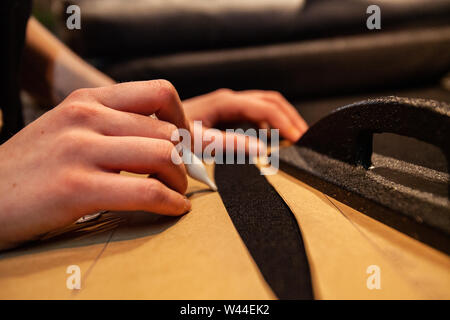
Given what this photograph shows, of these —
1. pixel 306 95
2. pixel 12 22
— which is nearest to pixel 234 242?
pixel 12 22

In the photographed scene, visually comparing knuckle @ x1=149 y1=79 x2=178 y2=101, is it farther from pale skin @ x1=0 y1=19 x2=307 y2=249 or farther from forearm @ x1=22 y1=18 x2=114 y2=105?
forearm @ x1=22 y1=18 x2=114 y2=105

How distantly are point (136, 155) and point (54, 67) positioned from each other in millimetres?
592

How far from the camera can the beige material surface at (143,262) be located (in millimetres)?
250

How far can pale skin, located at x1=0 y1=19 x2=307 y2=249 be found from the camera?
0.31m

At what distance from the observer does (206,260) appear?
279mm

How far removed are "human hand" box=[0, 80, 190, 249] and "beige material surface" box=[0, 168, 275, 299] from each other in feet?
0.08

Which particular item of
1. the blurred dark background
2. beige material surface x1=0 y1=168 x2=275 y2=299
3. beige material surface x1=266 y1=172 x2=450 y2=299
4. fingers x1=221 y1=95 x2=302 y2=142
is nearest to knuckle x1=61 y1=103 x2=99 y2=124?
beige material surface x1=0 y1=168 x2=275 y2=299

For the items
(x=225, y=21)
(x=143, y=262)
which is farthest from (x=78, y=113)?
(x=225, y=21)

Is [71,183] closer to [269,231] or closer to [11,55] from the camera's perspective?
[269,231]

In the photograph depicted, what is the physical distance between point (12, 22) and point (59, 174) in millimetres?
402

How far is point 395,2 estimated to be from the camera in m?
0.91

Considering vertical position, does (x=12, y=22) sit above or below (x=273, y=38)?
below

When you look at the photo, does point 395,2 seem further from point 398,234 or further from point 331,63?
point 398,234

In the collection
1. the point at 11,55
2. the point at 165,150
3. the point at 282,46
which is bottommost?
the point at 165,150
